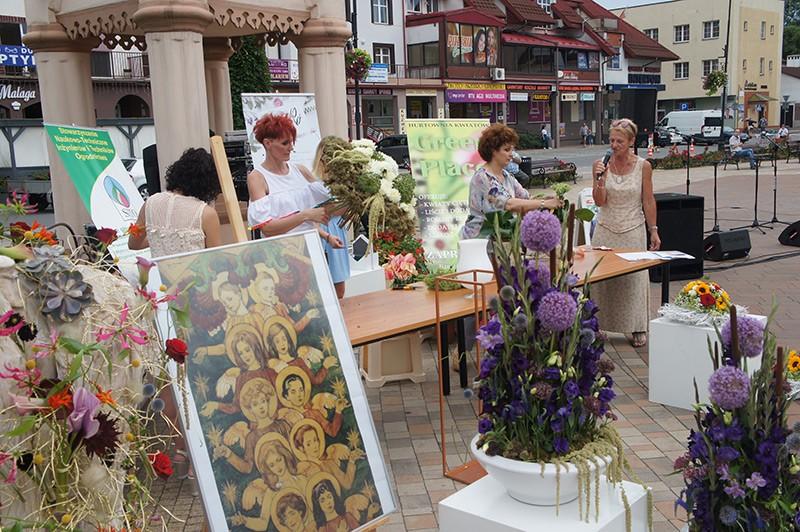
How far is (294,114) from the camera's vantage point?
7480mm

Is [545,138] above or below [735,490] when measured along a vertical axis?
above

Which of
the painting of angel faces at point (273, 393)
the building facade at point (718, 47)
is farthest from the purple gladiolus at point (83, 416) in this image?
the building facade at point (718, 47)

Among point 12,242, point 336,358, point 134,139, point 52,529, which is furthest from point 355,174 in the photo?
point 134,139

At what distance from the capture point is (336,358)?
266 cm

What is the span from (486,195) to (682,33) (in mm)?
55160

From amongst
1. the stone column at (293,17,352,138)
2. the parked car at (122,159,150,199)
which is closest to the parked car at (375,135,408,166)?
the parked car at (122,159,150,199)

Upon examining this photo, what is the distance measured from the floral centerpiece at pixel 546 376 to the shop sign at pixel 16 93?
25.1 m

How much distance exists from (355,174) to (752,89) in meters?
57.9

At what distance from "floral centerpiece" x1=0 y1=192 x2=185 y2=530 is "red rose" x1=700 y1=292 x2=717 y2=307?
3371mm

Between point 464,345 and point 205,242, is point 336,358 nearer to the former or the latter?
point 205,242

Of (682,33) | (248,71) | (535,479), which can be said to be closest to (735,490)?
(535,479)

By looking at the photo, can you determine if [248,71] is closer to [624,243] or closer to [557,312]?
[624,243]

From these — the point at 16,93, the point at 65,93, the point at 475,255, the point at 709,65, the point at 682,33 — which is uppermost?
the point at 682,33

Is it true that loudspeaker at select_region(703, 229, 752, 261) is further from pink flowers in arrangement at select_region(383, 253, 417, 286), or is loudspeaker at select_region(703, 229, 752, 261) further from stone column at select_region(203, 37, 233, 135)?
stone column at select_region(203, 37, 233, 135)
